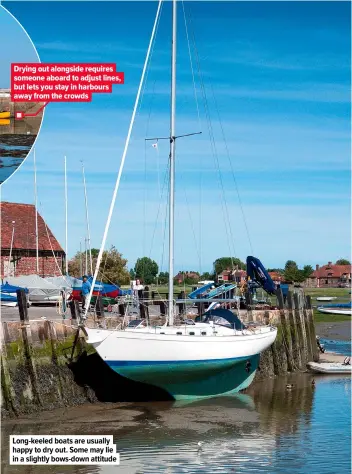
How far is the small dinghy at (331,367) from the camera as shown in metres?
35.8

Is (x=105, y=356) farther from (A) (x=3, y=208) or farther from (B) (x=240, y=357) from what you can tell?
(A) (x=3, y=208)

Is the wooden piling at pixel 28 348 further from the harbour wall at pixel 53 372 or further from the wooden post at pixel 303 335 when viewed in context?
the wooden post at pixel 303 335

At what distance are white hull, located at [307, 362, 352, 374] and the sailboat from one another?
6.65 meters

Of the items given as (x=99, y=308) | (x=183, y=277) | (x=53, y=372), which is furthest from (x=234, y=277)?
(x=53, y=372)

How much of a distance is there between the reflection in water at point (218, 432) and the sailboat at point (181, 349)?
719 millimetres

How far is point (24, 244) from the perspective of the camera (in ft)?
186

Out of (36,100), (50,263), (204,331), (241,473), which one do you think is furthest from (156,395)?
(50,263)

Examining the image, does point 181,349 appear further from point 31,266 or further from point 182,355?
point 31,266

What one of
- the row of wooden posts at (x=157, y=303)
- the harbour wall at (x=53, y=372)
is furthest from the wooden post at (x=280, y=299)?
the harbour wall at (x=53, y=372)

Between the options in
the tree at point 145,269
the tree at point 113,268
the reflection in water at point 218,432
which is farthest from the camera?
the tree at point 113,268

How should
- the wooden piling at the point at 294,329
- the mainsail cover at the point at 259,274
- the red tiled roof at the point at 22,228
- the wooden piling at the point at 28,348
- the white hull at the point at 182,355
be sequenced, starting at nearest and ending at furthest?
the wooden piling at the point at 28,348
the white hull at the point at 182,355
the wooden piling at the point at 294,329
the mainsail cover at the point at 259,274
the red tiled roof at the point at 22,228

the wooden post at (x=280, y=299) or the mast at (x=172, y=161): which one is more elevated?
the mast at (x=172, y=161)

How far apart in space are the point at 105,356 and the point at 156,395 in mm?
2979

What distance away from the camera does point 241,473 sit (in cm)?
1888
